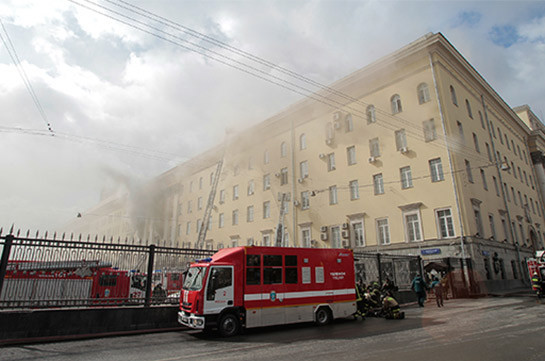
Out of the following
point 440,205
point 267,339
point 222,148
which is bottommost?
point 267,339

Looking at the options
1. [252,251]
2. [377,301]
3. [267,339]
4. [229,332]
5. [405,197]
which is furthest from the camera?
[405,197]

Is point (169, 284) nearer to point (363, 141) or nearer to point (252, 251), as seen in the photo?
point (252, 251)

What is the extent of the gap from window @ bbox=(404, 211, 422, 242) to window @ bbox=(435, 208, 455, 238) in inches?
53.7

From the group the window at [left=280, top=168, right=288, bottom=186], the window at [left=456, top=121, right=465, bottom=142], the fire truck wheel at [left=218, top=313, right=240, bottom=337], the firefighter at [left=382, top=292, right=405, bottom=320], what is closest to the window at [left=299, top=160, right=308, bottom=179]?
the window at [left=280, top=168, right=288, bottom=186]

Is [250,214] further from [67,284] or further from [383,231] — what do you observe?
[67,284]

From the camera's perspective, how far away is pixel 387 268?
1744 cm

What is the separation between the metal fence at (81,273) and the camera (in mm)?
8570

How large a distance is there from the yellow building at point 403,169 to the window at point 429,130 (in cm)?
9

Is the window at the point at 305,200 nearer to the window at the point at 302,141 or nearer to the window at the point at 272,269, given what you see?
the window at the point at 302,141

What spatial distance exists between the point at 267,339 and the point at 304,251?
123 inches

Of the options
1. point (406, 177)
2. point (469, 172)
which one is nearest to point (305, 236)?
point (406, 177)

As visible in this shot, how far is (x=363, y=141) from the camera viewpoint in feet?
92.4


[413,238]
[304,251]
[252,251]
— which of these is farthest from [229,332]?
[413,238]

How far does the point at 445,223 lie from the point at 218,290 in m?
18.9
